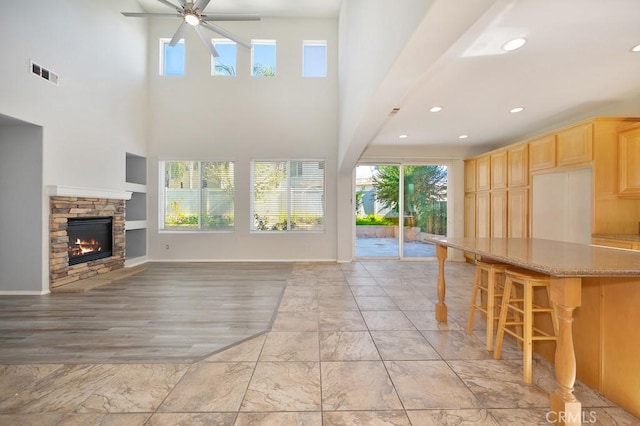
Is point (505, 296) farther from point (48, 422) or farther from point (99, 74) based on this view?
point (99, 74)

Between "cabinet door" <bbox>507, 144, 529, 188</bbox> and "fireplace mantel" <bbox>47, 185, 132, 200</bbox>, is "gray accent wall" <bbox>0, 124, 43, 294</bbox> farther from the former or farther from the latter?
"cabinet door" <bbox>507, 144, 529, 188</bbox>

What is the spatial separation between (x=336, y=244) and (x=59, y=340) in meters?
4.69

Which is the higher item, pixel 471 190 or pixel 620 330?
pixel 471 190

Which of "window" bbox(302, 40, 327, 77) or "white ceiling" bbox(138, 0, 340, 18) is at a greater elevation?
"white ceiling" bbox(138, 0, 340, 18)

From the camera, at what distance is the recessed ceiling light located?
2537 mm

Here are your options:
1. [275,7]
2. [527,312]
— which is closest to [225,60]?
[275,7]

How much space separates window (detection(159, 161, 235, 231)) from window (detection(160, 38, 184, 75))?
1959mm

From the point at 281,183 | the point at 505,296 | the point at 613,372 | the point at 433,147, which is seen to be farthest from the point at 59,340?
the point at 433,147

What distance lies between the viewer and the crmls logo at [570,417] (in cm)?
152

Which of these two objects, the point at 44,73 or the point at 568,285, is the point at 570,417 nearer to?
the point at 568,285

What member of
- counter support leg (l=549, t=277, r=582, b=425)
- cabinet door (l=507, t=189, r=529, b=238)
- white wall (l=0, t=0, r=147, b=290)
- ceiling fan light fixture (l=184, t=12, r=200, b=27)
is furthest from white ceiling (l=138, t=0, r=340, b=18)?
counter support leg (l=549, t=277, r=582, b=425)

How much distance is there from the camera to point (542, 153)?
4.46 m

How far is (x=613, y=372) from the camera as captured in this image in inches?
70.5

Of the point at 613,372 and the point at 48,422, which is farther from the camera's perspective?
the point at 613,372
